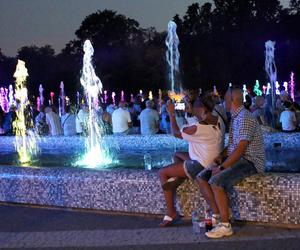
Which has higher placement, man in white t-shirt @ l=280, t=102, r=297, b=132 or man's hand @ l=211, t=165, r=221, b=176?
man in white t-shirt @ l=280, t=102, r=297, b=132

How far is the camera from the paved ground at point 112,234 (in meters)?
5.85

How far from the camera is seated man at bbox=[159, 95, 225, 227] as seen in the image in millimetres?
6395

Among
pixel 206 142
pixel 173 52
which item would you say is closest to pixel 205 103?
pixel 206 142

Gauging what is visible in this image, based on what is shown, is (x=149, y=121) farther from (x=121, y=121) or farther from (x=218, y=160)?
(x=218, y=160)

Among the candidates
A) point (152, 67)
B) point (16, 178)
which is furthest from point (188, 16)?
point (16, 178)

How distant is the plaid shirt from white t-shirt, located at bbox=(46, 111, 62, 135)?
979 centimetres

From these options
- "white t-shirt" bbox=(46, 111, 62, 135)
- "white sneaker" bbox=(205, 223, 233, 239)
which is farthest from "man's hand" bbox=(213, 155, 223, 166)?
"white t-shirt" bbox=(46, 111, 62, 135)

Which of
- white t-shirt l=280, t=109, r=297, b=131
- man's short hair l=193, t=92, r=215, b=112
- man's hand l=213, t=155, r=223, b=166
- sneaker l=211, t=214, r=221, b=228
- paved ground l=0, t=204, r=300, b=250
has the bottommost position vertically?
paved ground l=0, t=204, r=300, b=250

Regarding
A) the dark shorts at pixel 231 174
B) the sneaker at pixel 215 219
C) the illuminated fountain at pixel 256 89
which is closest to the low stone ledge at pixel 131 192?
the dark shorts at pixel 231 174

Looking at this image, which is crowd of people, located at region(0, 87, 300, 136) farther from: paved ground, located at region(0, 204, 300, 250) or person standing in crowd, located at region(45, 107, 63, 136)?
paved ground, located at region(0, 204, 300, 250)

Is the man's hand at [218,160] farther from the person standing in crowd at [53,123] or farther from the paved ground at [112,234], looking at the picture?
the person standing in crowd at [53,123]

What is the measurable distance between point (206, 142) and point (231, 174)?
0.50m

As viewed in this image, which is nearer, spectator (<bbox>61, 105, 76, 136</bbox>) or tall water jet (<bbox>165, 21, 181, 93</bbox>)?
spectator (<bbox>61, 105, 76, 136</bbox>)

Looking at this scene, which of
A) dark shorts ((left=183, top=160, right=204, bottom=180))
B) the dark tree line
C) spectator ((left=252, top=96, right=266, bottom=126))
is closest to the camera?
dark shorts ((left=183, top=160, right=204, bottom=180))
